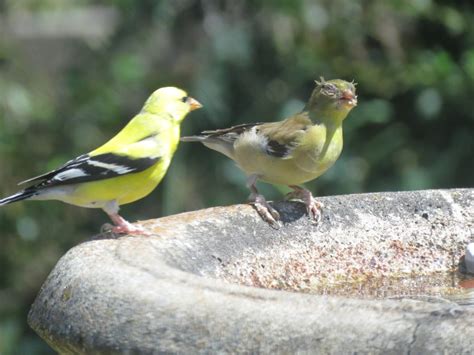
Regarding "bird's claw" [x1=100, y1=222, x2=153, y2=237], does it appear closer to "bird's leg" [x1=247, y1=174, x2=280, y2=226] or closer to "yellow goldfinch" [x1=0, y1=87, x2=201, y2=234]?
"yellow goldfinch" [x1=0, y1=87, x2=201, y2=234]

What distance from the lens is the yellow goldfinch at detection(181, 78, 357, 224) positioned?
4.11 meters

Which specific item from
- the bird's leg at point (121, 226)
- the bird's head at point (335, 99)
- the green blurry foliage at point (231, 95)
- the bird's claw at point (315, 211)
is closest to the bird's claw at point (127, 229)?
the bird's leg at point (121, 226)

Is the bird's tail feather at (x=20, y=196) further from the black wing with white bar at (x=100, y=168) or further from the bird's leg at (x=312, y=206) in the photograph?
the bird's leg at (x=312, y=206)

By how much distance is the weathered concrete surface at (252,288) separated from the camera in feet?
7.48

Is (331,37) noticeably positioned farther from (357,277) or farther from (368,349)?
(368,349)

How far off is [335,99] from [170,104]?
62 cm

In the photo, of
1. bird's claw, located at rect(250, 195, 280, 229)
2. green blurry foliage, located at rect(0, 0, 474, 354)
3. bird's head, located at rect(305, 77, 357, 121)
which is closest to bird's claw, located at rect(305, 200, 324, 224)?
bird's claw, located at rect(250, 195, 280, 229)

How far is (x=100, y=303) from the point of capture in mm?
2564

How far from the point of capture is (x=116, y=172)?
385 cm

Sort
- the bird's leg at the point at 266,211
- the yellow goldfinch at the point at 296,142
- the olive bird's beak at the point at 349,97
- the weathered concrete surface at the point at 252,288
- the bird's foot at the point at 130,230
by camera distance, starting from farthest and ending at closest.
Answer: the olive bird's beak at the point at 349,97, the yellow goldfinch at the point at 296,142, the bird's leg at the point at 266,211, the bird's foot at the point at 130,230, the weathered concrete surface at the point at 252,288

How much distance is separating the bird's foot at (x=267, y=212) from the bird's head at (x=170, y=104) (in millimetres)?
686

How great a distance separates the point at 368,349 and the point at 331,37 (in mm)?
5239

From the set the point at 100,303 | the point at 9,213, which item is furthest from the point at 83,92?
the point at 100,303

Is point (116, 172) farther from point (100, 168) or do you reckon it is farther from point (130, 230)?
point (130, 230)
